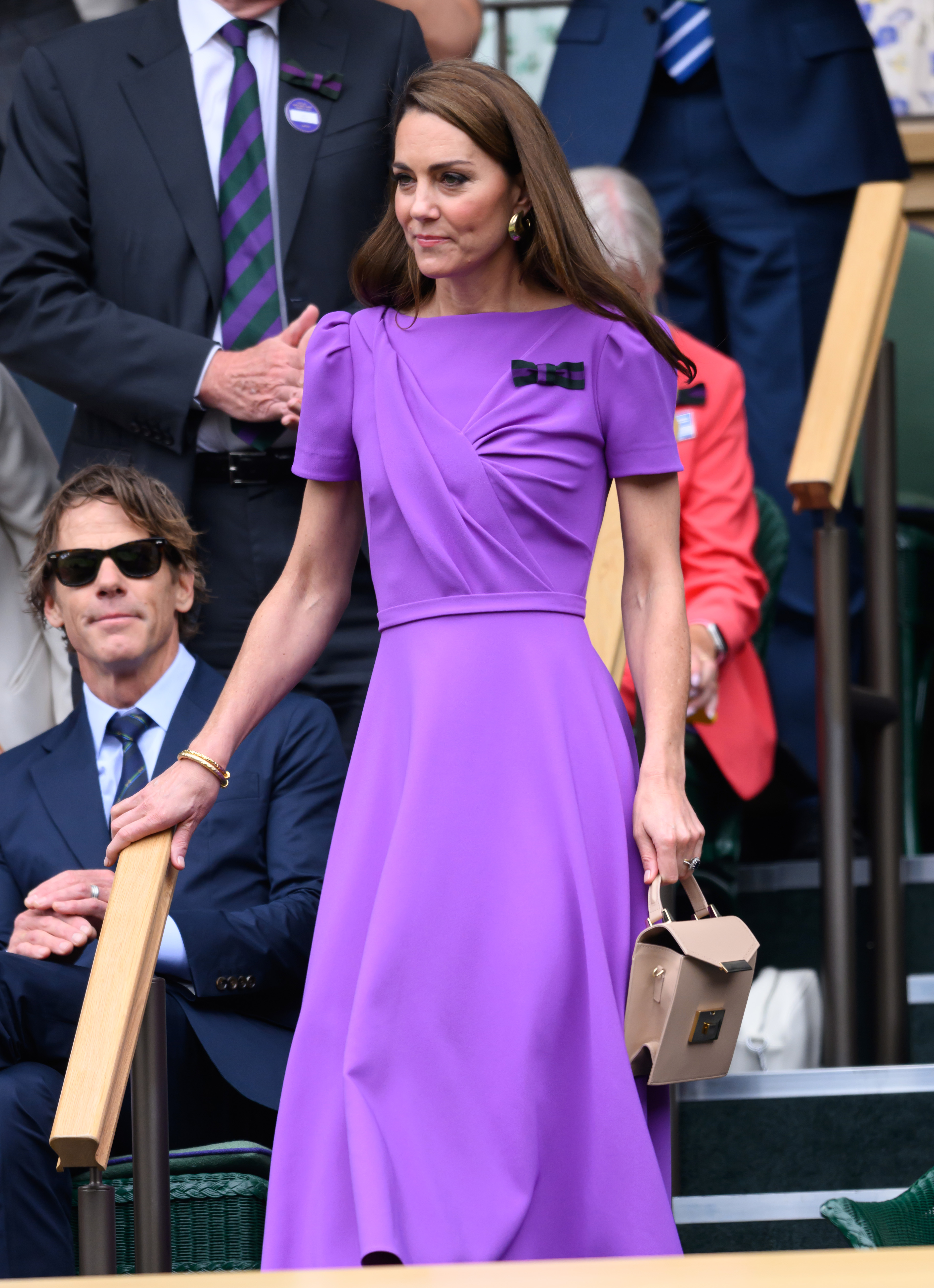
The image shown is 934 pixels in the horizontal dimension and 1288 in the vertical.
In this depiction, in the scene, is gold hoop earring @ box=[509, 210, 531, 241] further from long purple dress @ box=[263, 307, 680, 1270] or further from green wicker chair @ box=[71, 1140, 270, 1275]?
green wicker chair @ box=[71, 1140, 270, 1275]

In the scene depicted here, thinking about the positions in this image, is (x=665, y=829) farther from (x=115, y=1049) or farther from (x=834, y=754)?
(x=834, y=754)

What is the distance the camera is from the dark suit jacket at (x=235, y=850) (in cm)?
262

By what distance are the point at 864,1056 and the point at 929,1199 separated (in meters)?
1.04

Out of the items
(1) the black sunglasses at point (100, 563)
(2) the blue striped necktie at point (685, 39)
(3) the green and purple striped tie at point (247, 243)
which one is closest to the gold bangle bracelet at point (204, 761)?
(1) the black sunglasses at point (100, 563)

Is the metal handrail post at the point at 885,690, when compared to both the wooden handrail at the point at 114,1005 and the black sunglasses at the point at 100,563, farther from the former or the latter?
the wooden handrail at the point at 114,1005

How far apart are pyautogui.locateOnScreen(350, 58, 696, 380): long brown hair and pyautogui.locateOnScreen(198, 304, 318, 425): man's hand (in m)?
0.86

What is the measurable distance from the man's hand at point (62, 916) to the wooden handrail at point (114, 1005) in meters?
0.58

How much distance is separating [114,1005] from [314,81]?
1.90 m

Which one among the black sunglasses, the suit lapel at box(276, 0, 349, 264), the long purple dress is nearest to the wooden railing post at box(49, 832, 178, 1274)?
the long purple dress

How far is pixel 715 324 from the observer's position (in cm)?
441

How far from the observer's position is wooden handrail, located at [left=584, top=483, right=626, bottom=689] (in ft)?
9.39

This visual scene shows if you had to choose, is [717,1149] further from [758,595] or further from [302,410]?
[302,410]

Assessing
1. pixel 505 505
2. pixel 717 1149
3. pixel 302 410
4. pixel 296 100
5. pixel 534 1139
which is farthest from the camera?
pixel 296 100

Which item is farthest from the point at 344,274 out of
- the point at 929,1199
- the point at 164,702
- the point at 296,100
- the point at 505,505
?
the point at 929,1199
